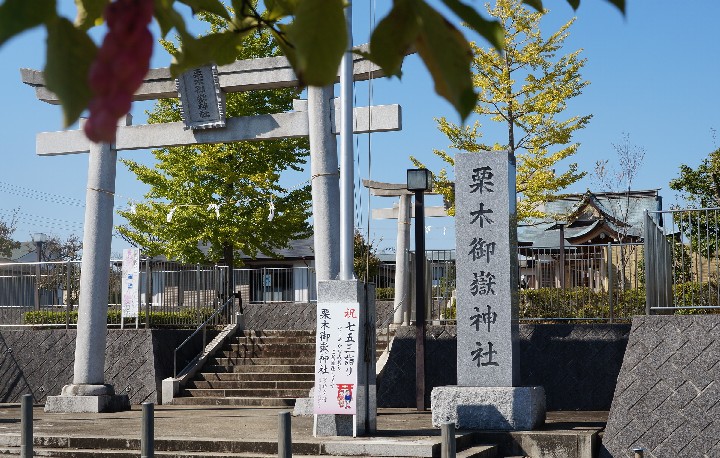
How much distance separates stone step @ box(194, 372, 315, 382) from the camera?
1778 cm

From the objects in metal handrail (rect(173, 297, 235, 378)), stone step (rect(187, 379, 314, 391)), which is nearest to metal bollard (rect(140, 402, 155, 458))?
stone step (rect(187, 379, 314, 391))

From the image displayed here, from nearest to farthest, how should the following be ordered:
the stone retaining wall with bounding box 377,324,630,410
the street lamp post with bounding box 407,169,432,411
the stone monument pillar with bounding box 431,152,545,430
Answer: the stone monument pillar with bounding box 431,152,545,430
the street lamp post with bounding box 407,169,432,411
the stone retaining wall with bounding box 377,324,630,410

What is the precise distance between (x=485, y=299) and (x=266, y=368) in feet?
24.8

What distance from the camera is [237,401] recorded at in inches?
672

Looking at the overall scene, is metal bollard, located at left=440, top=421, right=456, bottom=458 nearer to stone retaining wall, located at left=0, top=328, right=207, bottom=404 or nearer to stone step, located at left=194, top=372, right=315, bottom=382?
stone step, located at left=194, top=372, right=315, bottom=382

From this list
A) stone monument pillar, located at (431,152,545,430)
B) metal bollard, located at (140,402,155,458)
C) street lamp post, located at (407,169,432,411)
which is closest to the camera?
metal bollard, located at (140,402,155,458)

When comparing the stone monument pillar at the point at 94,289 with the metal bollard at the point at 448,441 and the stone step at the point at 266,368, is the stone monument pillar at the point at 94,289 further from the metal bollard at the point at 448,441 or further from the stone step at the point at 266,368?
the metal bollard at the point at 448,441

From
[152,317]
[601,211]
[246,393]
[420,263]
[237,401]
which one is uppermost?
[601,211]

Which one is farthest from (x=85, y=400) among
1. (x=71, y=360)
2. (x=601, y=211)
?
(x=601, y=211)

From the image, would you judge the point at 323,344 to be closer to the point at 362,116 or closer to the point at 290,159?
the point at 362,116

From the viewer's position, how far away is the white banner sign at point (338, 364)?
1035 centimetres

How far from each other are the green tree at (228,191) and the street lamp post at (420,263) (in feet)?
42.7

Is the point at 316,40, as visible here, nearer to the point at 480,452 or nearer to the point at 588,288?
the point at 480,452

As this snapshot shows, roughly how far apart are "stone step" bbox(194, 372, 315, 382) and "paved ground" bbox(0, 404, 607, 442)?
201 cm
